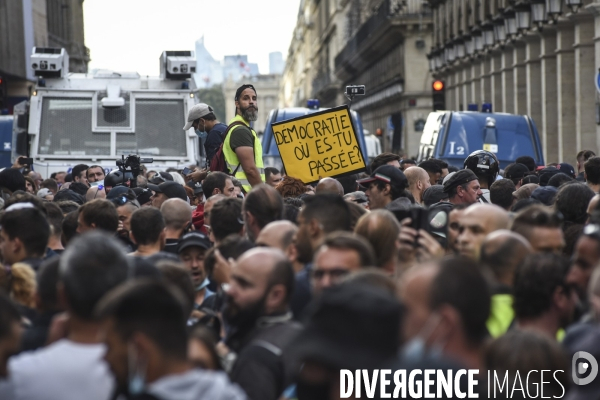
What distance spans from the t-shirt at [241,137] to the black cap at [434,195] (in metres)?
1.59

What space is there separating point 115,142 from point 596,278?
628 inches

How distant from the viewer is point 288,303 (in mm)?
5324

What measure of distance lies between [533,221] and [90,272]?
2.48 m

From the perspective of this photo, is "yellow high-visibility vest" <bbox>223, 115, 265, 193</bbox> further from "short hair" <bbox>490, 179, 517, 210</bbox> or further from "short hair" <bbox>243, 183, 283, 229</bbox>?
"short hair" <bbox>243, 183, 283, 229</bbox>

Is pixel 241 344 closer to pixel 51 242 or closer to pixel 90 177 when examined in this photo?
pixel 51 242

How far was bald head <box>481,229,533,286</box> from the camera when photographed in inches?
222

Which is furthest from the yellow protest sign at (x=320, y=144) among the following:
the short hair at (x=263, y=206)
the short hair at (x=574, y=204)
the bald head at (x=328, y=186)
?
the short hair at (x=263, y=206)

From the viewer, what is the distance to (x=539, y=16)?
2711 cm

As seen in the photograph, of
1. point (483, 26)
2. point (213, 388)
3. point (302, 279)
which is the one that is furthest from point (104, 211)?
point (483, 26)

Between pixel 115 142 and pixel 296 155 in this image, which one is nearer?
pixel 296 155

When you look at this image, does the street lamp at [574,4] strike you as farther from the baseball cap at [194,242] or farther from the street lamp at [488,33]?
the baseball cap at [194,242]

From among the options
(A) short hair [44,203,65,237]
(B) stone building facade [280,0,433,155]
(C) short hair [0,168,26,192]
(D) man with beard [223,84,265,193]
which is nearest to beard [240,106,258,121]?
(D) man with beard [223,84,265,193]

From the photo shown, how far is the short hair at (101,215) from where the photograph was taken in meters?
8.36

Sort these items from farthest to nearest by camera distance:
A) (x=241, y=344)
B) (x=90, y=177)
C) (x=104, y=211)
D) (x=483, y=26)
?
(x=483, y=26) < (x=90, y=177) < (x=104, y=211) < (x=241, y=344)
